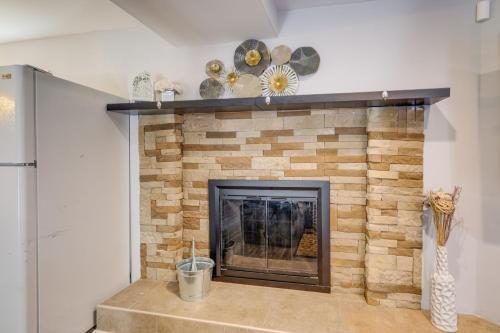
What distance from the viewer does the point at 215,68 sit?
218 cm

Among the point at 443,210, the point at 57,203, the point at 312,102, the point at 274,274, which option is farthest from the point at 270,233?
the point at 57,203

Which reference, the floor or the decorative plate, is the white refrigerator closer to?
the decorative plate

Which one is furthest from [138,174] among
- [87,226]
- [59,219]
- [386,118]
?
[386,118]

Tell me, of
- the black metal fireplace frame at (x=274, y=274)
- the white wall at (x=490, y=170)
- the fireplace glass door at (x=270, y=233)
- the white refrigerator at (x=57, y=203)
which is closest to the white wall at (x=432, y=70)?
the white wall at (x=490, y=170)

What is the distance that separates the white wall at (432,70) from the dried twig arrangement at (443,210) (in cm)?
17

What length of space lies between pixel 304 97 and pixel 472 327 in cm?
169

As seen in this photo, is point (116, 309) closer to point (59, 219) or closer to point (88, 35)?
point (59, 219)

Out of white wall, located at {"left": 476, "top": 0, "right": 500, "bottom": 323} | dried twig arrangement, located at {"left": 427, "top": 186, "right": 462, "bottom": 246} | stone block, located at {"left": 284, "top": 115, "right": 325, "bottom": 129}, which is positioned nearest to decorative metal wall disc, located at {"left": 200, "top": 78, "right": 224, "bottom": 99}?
stone block, located at {"left": 284, "top": 115, "right": 325, "bottom": 129}

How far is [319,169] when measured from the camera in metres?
2.05

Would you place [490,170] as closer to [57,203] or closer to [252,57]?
[252,57]

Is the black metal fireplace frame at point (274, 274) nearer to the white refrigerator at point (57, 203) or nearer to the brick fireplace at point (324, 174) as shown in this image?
the brick fireplace at point (324, 174)

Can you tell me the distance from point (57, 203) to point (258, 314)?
1382 mm

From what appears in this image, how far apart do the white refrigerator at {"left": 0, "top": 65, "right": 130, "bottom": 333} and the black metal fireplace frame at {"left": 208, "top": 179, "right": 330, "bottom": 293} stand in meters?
0.72

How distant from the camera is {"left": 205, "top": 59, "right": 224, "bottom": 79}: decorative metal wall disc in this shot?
2186 mm
